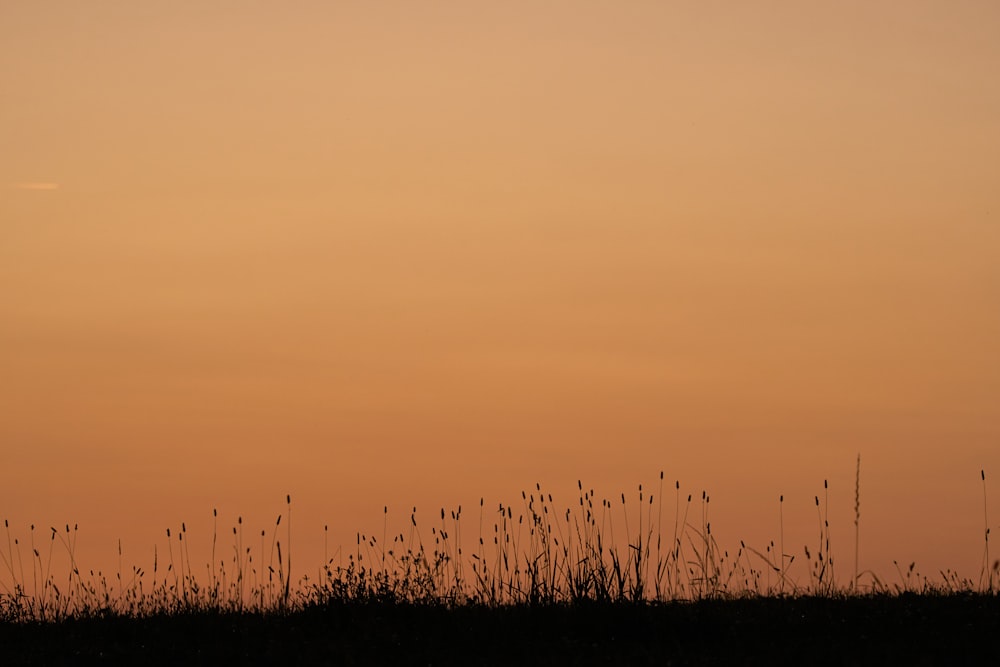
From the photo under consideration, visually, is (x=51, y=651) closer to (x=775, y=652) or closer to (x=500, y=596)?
(x=500, y=596)

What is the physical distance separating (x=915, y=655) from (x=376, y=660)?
4.30m

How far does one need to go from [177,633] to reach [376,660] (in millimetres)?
2454

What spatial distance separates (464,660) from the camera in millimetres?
9773

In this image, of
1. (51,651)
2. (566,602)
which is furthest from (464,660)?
(51,651)

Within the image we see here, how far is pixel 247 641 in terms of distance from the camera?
1070 centimetres

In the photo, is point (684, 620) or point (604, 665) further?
point (684, 620)

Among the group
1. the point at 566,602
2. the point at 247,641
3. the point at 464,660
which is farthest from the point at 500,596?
the point at 247,641

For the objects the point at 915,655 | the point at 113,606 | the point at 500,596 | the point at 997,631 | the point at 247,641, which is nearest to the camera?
the point at 915,655

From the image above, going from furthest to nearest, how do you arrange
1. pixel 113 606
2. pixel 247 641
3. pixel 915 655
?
1. pixel 113 606
2. pixel 247 641
3. pixel 915 655

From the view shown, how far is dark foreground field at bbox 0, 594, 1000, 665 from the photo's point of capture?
962 cm

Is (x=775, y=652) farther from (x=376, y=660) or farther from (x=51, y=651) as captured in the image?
(x=51, y=651)

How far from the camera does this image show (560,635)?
34.6 ft

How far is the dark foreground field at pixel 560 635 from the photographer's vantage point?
379 inches

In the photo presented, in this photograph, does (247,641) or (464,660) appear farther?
(247,641)
